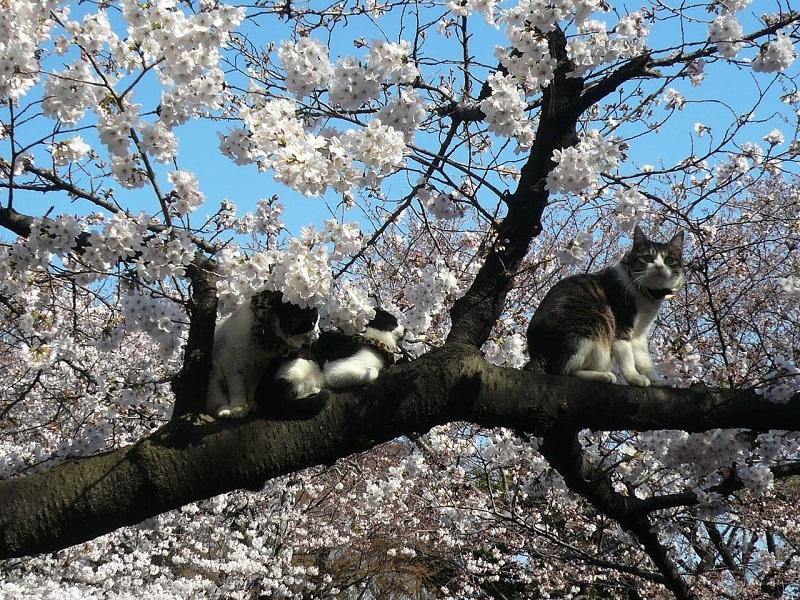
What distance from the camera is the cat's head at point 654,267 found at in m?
4.27

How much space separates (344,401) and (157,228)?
3.87ft

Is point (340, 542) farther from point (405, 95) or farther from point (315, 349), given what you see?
point (405, 95)

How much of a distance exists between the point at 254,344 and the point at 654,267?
8.92 feet

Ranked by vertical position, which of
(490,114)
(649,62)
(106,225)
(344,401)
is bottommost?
(344,401)

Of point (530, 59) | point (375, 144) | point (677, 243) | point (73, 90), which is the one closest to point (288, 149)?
point (375, 144)

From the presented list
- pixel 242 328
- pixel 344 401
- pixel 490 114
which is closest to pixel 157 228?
pixel 242 328

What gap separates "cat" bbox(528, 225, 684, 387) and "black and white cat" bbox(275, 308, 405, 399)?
0.89 meters

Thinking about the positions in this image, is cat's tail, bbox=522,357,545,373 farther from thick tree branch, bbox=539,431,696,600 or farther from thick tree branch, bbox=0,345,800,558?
thick tree branch, bbox=0,345,800,558

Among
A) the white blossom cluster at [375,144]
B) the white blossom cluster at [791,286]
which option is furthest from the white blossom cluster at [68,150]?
the white blossom cluster at [791,286]

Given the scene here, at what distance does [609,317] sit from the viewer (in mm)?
4008

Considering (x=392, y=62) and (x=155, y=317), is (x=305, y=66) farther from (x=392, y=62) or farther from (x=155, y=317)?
(x=155, y=317)

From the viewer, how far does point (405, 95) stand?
3.23m

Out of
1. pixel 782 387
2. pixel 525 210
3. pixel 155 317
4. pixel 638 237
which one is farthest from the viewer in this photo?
pixel 638 237

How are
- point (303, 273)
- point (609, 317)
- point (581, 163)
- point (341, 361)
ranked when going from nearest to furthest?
point (303, 273), point (581, 163), point (341, 361), point (609, 317)
